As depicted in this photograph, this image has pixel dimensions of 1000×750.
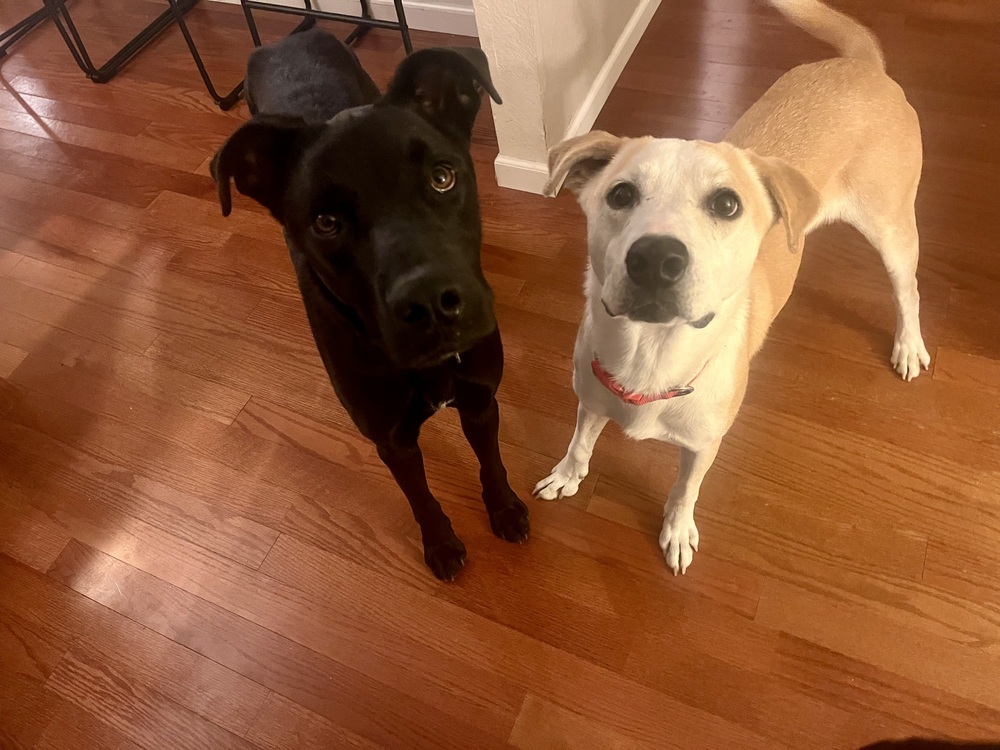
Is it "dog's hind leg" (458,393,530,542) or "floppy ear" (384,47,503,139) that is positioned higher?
"floppy ear" (384,47,503,139)

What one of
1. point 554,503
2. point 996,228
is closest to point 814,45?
point 996,228

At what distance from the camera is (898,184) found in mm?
1626

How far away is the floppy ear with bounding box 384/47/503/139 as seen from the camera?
1.17 metres

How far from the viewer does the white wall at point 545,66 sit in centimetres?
202

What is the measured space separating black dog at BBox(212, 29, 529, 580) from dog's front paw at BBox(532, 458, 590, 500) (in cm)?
45

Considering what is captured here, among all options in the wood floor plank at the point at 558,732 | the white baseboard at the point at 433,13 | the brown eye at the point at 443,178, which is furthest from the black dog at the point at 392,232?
the white baseboard at the point at 433,13

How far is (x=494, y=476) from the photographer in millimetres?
1688

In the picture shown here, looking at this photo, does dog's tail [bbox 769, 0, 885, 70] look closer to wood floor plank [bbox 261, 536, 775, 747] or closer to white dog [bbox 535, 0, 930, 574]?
white dog [bbox 535, 0, 930, 574]

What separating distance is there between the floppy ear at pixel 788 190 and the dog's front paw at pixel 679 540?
758 millimetres

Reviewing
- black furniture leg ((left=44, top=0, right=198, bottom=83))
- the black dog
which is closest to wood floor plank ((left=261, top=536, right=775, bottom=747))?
the black dog

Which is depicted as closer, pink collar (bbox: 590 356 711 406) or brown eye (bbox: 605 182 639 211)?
brown eye (bbox: 605 182 639 211)

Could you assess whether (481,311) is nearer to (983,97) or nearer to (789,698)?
(789,698)

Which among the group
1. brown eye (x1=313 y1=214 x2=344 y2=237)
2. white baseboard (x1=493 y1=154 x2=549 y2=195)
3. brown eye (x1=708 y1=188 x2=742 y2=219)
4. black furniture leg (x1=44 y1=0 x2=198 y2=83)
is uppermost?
brown eye (x1=313 y1=214 x2=344 y2=237)

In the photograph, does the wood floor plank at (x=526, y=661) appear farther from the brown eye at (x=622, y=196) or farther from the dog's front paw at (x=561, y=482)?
the brown eye at (x=622, y=196)
